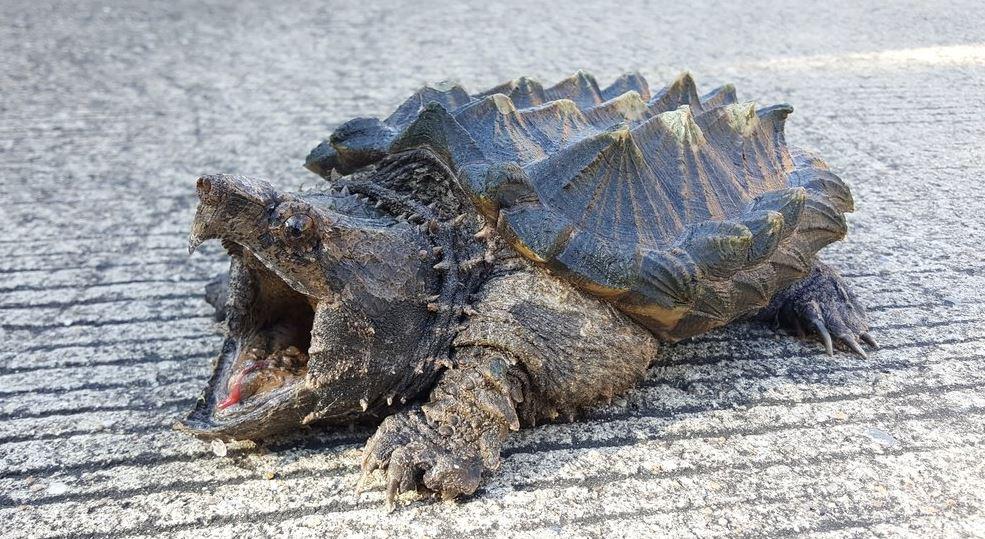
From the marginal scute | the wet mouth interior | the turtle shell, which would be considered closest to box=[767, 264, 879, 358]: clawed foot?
the turtle shell

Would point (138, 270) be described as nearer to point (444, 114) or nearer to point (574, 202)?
point (444, 114)

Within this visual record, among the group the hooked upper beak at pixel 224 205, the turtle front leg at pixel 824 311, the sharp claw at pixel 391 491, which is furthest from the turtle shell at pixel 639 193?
the sharp claw at pixel 391 491

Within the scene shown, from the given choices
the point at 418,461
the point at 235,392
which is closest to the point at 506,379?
the point at 418,461

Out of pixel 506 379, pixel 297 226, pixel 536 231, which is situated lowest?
pixel 506 379

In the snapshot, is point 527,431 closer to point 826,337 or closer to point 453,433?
point 453,433

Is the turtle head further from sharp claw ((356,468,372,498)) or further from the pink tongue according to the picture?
sharp claw ((356,468,372,498))

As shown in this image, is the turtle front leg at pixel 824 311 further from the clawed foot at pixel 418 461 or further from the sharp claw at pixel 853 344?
the clawed foot at pixel 418 461

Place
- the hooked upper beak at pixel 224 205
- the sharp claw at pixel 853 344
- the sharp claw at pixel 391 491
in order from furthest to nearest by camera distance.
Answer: the sharp claw at pixel 853 344
the sharp claw at pixel 391 491
the hooked upper beak at pixel 224 205
